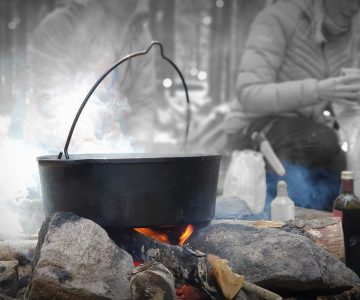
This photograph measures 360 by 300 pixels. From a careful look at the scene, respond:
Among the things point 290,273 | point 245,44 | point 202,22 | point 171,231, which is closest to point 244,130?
point 245,44

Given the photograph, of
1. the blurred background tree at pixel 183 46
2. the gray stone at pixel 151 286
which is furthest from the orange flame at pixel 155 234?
the blurred background tree at pixel 183 46

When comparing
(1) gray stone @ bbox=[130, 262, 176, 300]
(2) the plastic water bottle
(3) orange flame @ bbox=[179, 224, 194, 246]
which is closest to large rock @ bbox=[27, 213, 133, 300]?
(1) gray stone @ bbox=[130, 262, 176, 300]

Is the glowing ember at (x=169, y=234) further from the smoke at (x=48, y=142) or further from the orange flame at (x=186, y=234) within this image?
the smoke at (x=48, y=142)

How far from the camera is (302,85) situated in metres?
5.38

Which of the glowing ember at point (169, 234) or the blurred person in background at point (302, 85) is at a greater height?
the blurred person in background at point (302, 85)

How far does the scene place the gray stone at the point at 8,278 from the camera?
7.46 ft

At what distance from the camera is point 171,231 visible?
106 inches

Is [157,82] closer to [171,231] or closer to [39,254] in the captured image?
[171,231]

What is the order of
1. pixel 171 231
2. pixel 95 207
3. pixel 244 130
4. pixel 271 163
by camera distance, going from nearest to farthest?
pixel 95 207 < pixel 171 231 < pixel 271 163 < pixel 244 130

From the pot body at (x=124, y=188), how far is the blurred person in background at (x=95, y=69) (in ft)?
9.52

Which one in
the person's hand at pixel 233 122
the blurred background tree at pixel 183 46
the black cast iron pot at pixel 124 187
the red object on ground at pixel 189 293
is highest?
the blurred background tree at pixel 183 46

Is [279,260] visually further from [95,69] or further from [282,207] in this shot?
[95,69]

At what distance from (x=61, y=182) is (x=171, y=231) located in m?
0.71

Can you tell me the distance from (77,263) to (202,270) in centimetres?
59
